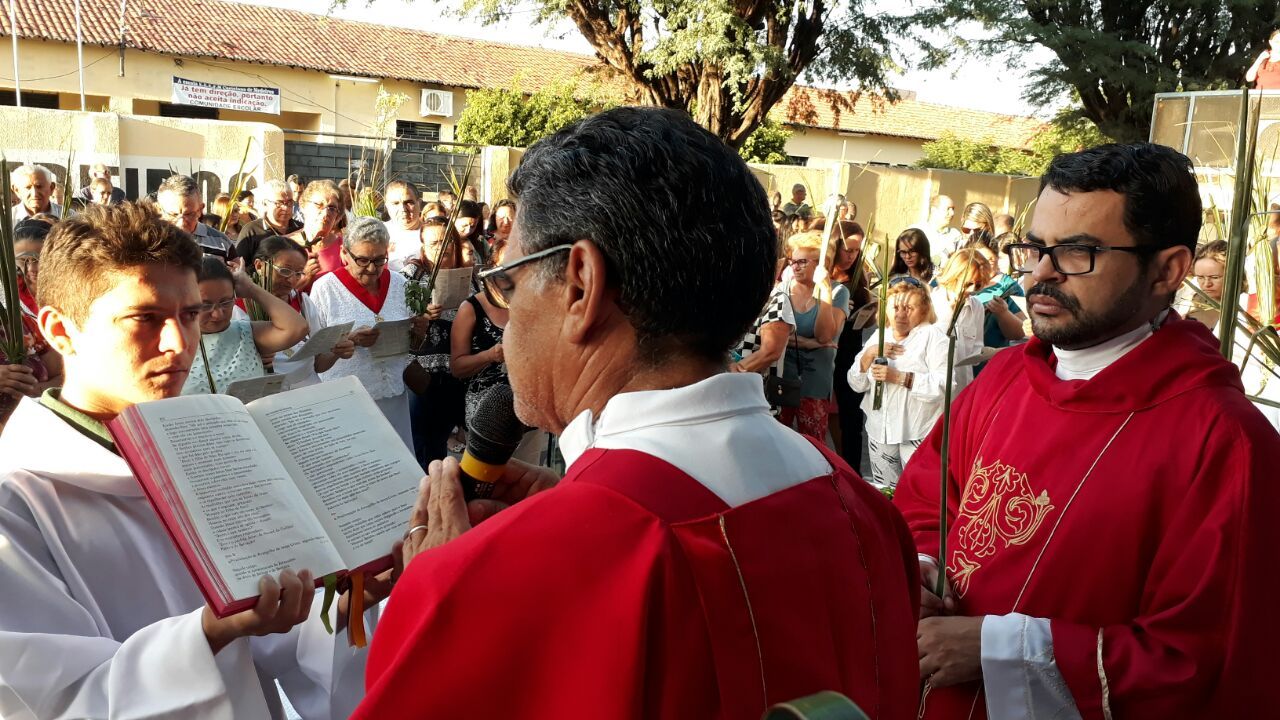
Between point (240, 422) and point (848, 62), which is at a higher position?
point (848, 62)

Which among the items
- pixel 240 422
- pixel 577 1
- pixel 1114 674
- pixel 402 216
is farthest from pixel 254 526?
pixel 577 1

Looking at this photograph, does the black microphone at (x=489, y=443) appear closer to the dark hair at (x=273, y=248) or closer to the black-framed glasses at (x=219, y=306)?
the black-framed glasses at (x=219, y=306)

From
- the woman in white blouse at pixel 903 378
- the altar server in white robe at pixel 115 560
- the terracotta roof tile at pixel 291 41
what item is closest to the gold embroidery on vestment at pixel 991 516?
the altar server in white robe at pixel 115 560

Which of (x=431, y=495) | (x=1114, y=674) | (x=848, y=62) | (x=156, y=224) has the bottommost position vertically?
Result: (x=1114, y=674)

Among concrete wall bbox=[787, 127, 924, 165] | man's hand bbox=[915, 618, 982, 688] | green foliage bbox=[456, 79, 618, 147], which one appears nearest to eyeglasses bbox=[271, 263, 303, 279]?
man's hand bbox=[915, 618, 982, 688]

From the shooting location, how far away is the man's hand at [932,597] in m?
2.31

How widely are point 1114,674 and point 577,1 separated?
50.1ft

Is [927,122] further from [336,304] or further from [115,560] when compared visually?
[115,560]

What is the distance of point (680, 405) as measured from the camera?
52.6 inches

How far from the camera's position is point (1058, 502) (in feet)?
7.63

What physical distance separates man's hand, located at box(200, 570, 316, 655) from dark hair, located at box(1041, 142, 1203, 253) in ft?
5.99

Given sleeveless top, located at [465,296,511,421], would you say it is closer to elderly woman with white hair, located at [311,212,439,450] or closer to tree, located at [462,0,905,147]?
elderly woman with white hair, located at [311,212,439,450]

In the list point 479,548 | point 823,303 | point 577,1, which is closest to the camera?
point 479,548

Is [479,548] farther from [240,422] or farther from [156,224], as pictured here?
[156,224]
